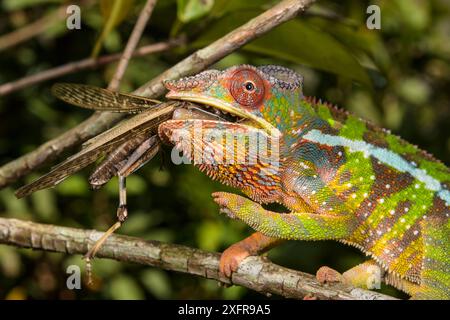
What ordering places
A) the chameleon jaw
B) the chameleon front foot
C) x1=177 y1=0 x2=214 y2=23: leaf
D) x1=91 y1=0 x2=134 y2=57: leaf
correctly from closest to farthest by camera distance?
the chameleon jaw, the chameleon front foot, x1=177 y1=0 x2=214 y2=23: leaf, x1=91 y1=0 x2=134 y2=57: leaf

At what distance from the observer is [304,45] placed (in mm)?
2604

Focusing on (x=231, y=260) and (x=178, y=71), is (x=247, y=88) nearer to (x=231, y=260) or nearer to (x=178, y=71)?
(x=178, y=71)

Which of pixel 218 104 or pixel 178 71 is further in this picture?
pixel 178 71

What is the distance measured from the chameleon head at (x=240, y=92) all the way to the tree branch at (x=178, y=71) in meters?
0.13

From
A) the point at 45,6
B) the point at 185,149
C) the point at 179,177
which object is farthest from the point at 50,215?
the point at 185,149

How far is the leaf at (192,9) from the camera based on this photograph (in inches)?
97.6

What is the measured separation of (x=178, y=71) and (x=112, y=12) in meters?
0.60

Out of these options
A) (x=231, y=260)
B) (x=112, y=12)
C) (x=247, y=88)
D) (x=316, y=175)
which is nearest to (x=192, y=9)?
(x=112, y=12)

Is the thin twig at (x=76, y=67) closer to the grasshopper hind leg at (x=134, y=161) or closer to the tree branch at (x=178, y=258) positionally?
the tree branch at (x=178, y=258)

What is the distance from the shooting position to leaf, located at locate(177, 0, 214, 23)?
8.13 ft

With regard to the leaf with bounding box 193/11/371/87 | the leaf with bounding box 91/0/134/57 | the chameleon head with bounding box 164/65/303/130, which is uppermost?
the leaf with bounding box 91/0/134/57

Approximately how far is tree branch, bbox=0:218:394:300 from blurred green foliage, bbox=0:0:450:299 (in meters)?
0.73

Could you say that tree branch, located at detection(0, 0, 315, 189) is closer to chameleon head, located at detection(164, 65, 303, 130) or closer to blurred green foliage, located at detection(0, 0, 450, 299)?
chameleon head, located at detection(164, 65, 303, 130)

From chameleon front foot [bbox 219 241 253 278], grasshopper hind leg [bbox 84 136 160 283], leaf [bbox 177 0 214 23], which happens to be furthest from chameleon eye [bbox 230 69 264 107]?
leaf [bbox 177 0 214 23]
